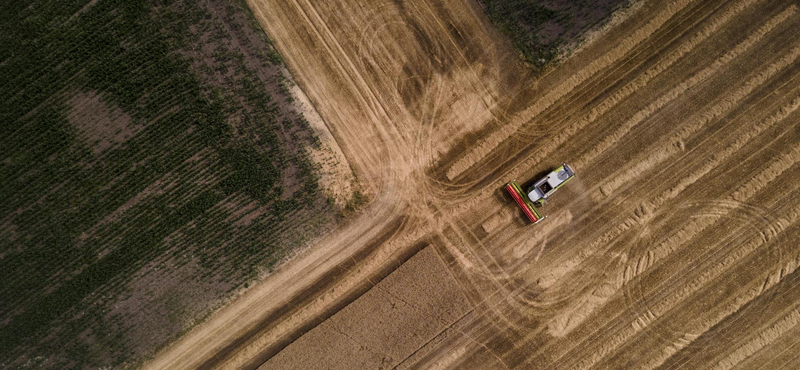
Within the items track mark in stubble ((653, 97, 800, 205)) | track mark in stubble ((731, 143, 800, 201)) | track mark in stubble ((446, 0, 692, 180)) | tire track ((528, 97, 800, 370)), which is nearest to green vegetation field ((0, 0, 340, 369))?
track mark in stubble ((446, 0, 692, 180))

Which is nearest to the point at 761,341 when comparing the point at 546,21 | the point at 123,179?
the point at 546,21

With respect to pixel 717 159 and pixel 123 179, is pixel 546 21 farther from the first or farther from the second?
pixel 123 179

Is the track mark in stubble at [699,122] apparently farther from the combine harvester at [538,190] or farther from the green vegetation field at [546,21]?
the green vegetation field at [546,21]

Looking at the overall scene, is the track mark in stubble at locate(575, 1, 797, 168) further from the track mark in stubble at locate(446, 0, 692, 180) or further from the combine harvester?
the track mark in stubble at locate(446, 0, 692, 180)

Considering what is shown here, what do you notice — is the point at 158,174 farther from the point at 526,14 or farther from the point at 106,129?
the point at 526,14

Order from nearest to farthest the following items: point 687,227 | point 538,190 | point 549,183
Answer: point 549,183 → point 538,190 → point 687,227

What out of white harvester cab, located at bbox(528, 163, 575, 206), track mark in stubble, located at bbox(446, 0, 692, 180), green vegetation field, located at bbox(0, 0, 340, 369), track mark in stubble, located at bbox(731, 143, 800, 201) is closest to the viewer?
white harvester cab, located at bbox(528, 163, 575, 206)

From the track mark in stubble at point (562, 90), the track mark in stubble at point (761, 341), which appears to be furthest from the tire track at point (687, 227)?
the track mark in stubble at point (562, 90)
